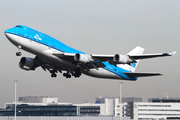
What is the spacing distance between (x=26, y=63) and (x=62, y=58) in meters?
7.70

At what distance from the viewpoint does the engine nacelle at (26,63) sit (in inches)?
2203

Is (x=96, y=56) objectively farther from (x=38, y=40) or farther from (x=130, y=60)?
(x=38, y=40)

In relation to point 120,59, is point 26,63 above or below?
below

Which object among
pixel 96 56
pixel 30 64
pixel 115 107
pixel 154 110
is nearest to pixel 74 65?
pixel 96 56

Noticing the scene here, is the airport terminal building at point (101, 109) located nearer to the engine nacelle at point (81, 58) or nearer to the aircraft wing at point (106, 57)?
the aircraft wing at point (106, 57)

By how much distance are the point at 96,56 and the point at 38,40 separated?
30.0ft

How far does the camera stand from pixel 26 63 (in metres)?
55.9

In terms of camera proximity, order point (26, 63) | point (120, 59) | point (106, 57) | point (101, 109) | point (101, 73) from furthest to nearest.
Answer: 1. point (101, 109)
2. point (101, 73)
3. point (26, 63)
4. point (106, 57)
5. point (120, 59)

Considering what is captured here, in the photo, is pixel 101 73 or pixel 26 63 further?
pixel 101 73

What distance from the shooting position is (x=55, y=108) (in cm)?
13412

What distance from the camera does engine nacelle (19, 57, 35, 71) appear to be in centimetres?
5597

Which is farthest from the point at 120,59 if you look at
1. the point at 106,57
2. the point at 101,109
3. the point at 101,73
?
the point at 101,109

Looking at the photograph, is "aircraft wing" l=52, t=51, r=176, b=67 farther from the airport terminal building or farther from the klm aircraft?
the airport terminal building

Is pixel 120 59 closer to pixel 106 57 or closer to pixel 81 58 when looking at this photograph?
pixel 106 57
